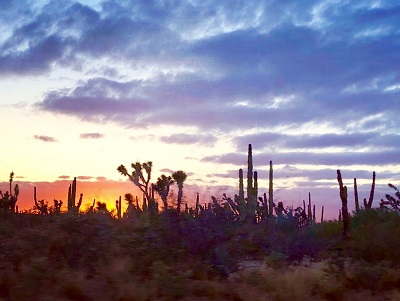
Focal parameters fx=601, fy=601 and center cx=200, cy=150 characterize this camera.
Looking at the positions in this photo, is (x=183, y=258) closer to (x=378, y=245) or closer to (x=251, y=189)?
(x=378, y=245)

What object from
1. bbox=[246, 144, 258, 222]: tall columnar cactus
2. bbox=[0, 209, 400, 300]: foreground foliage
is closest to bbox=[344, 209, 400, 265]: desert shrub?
bbox=[0, 209, 400, 300]: foreground foliage

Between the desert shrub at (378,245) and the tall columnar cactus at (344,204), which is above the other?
the tall columnar cactus at (344,204)

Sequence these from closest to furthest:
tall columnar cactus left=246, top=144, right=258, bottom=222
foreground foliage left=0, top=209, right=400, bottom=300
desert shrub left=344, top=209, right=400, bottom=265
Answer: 1. foreground foliage left=0, top=209, right=400, bottom=300
2. desert shrub left=344, top=209, right=400, bottom=265
3. tall columnar cactus left=246, top=144, right=258, bottom=222

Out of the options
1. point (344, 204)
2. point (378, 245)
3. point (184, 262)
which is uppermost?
point (344, 204)

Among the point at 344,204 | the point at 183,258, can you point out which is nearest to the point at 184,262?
the point at 183,258

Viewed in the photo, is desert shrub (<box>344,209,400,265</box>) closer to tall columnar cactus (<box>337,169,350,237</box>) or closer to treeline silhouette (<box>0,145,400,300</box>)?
treeline silhouette (<box>0,145,400,300</box>)

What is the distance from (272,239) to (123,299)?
7.96 meters

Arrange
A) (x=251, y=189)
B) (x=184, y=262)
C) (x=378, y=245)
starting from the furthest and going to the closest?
(x=251, y=189)
(x=378, y=245)
(x=184, y=262)

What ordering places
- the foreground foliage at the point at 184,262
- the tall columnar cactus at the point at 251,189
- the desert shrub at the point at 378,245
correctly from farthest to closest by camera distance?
1. the tall columnar cactus at the point at 251,189
2. the desert shrub at the point at 378,245
3. the foreground foliage at the point at 184,262

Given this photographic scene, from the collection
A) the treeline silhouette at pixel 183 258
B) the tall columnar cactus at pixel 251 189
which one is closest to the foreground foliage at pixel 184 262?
the treeline silhouette at pixel 183 258

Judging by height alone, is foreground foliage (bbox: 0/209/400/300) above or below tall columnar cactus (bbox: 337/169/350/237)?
below

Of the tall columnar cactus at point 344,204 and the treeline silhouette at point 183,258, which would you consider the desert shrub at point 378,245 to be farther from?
the tall columnar cactus at point 344,204

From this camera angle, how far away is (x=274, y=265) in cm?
1370

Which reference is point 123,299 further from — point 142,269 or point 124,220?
point 124,220
